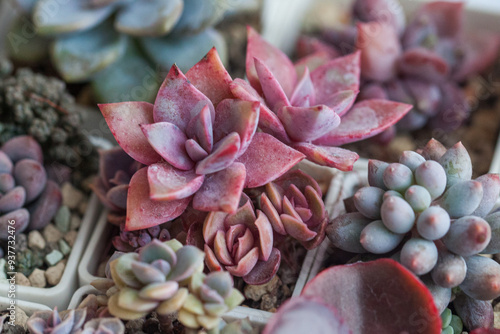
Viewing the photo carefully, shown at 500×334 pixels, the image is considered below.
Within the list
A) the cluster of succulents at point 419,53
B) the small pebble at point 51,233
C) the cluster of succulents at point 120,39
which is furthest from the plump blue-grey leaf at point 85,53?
the cluster of succulents at point 419,53

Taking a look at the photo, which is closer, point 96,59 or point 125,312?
point 125,312

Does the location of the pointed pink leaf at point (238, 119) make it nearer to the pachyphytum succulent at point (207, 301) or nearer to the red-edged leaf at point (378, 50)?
the pachyphytum succulent at point (207, 301)

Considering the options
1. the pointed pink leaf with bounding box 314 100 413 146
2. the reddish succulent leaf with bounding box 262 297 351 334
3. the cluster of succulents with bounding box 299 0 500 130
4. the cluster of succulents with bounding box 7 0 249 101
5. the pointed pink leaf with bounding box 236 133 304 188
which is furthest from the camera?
the cluster of succulents with bounding box 299 0 500 130

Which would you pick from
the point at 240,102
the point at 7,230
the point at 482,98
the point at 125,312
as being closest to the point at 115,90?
the point at 7,230

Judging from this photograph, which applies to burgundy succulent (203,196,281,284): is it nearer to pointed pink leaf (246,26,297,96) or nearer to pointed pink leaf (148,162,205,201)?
pointed pink leaf (148,162,205,201)

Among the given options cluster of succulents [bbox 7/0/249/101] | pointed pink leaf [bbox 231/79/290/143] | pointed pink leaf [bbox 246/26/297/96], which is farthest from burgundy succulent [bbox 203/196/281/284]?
cluster of succulents [bbox 7/0/249/101]

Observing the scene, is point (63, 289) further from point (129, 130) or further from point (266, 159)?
point (266, 159)

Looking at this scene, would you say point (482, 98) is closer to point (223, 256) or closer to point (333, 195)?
point (333, 195)
